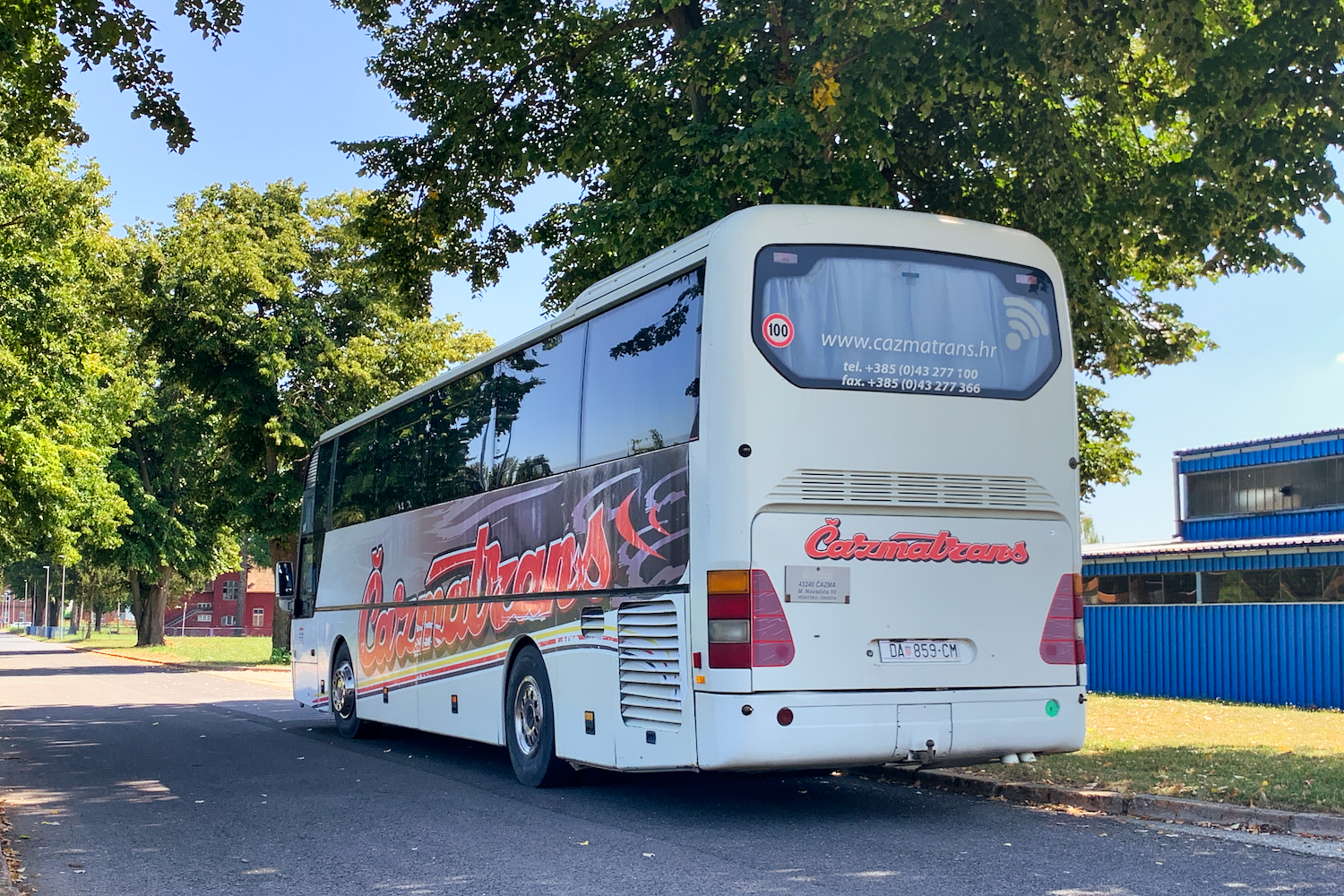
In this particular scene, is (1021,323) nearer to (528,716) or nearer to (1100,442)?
(528,716)

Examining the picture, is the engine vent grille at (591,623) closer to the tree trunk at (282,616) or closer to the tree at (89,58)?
the tree at (89,58)

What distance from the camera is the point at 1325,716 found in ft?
65.5

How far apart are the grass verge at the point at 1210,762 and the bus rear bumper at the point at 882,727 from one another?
4.29 ft

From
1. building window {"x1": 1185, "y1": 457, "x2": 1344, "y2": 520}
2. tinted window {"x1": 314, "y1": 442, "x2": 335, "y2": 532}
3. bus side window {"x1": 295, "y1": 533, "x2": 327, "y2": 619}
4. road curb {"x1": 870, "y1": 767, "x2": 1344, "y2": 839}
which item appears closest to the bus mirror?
bus side window {"x1": 295, "y1": 533, "x2": 327, "y2": 619}

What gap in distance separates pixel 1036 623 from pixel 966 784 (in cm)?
216

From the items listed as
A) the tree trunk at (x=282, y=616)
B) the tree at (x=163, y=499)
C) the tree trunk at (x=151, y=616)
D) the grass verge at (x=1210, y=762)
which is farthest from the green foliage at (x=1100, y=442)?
the tree trunk at (x=151, y=616)

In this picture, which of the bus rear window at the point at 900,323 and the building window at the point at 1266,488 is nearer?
the bus rear window at the point at 900,323

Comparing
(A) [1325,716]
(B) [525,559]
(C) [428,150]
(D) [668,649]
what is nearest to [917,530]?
(D) [668,649]

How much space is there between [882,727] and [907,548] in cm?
112

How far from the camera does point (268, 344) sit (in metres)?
36.8

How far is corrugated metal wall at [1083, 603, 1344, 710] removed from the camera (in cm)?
2373

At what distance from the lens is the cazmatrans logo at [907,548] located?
28.1 feet

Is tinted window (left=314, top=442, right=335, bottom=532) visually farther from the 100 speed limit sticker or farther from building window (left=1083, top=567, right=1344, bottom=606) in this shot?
building window (left=1083, top=567, right=1344, bottom=606)

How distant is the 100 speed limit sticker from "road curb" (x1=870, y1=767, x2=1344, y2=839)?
3.91 m
